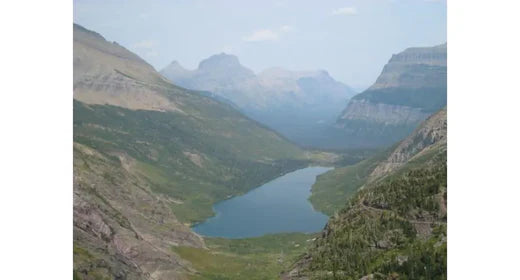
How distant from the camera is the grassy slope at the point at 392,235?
8144 centimetres

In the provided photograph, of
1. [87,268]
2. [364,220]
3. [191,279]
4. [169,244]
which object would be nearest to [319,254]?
[364,220]

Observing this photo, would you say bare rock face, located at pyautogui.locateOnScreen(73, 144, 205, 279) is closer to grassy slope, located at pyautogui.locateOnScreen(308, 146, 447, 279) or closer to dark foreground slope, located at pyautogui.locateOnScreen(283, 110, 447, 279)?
dark foreground slope, located at pyautogui.locateOnScreen(283, 110, 447, 279)

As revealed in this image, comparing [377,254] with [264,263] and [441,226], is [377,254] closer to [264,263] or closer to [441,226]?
[441,226]

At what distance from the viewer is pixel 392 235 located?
95.4m

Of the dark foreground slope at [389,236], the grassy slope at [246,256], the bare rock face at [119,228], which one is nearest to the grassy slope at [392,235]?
the dark foreground slope at [389,236]

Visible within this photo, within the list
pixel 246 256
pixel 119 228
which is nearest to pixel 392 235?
pixel 119 228

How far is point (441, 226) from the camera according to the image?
91062 mm

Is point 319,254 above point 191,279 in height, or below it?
above

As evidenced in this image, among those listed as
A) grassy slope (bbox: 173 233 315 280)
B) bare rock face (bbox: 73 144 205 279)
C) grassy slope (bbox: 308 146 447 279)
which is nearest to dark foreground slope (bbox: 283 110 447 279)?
grassy slope (bbox: 308 146 447 279)

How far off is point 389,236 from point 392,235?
1.75 ft

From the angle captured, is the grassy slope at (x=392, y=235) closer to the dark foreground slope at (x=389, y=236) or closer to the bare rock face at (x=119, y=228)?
the dark foreground slope at (x=389, y=236)

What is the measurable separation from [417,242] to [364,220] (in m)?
17.4
